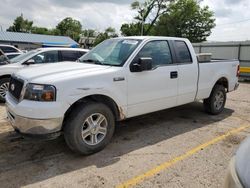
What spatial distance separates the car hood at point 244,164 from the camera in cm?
154

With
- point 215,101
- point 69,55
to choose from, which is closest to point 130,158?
point 215,101

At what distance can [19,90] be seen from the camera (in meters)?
4.00

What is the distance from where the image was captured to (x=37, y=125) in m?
3.59

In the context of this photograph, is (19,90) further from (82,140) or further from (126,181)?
(126,181)

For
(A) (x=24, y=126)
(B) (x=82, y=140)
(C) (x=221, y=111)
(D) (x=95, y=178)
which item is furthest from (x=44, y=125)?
(C) (x=221, y=111)

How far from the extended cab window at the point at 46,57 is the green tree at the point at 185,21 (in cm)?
4111

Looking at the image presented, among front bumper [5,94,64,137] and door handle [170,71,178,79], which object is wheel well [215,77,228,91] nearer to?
door handle [170,71,178,79]

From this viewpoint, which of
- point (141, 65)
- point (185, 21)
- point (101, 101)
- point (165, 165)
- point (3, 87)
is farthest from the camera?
point (185, 21)

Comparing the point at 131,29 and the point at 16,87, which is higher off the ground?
the point at 131,29

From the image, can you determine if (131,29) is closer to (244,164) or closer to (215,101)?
(215,101)

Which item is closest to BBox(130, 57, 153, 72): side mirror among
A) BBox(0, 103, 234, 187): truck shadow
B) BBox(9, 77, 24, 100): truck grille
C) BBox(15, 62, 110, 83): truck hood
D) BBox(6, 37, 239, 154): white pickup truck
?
BBox(6, 37, 239, 154): white pickup truck

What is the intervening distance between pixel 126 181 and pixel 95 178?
422 millimetres

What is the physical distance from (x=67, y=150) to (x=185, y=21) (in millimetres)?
47493

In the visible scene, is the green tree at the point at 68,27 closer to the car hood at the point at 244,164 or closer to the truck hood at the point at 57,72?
the truck hood at the point at 57,72
